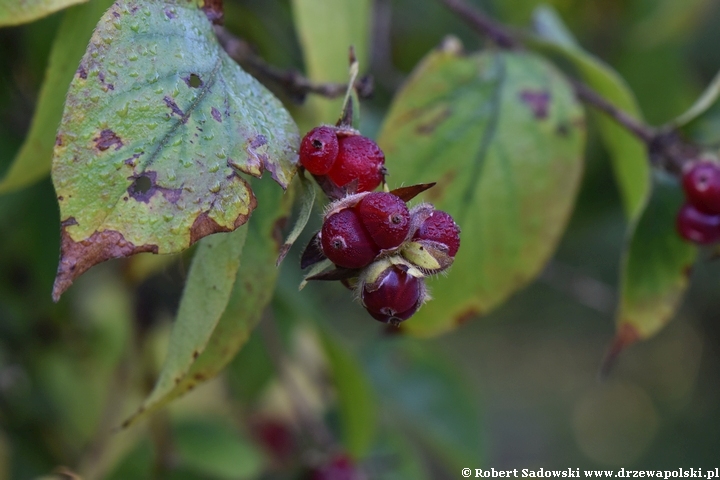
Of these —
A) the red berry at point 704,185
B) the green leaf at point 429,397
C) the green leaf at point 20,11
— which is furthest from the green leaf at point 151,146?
the green leaf at point 429,397

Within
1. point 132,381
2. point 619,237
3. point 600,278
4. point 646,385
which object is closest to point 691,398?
point 646,385

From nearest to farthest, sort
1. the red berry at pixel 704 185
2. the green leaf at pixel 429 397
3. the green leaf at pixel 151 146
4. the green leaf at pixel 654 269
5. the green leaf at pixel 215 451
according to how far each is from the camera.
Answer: the green leaf at pixel 151 146 < the red berry at pixel 704 185 < the green leaf at pixel 654 269 < the green leaf at pixel 215 451 < the green leaf at pixel 429 397

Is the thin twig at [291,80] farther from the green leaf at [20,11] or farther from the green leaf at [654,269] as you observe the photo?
the green leaf at [654,269]

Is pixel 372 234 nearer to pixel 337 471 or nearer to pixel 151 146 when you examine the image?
pixel 151 146

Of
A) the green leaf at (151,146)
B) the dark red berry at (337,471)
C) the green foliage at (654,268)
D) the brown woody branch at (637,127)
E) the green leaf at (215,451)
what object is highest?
the green leaf at (151,146)

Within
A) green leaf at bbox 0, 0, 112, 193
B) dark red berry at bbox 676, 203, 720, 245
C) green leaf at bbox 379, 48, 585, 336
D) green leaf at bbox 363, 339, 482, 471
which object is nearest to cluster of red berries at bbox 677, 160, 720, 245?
dark red berry at bbox 676, 203, 720, 245

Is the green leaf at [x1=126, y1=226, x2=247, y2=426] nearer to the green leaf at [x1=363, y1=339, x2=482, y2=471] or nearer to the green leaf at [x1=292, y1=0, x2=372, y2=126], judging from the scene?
the green leaf at [x1=292, y1=0, x2=372, y2=126]
